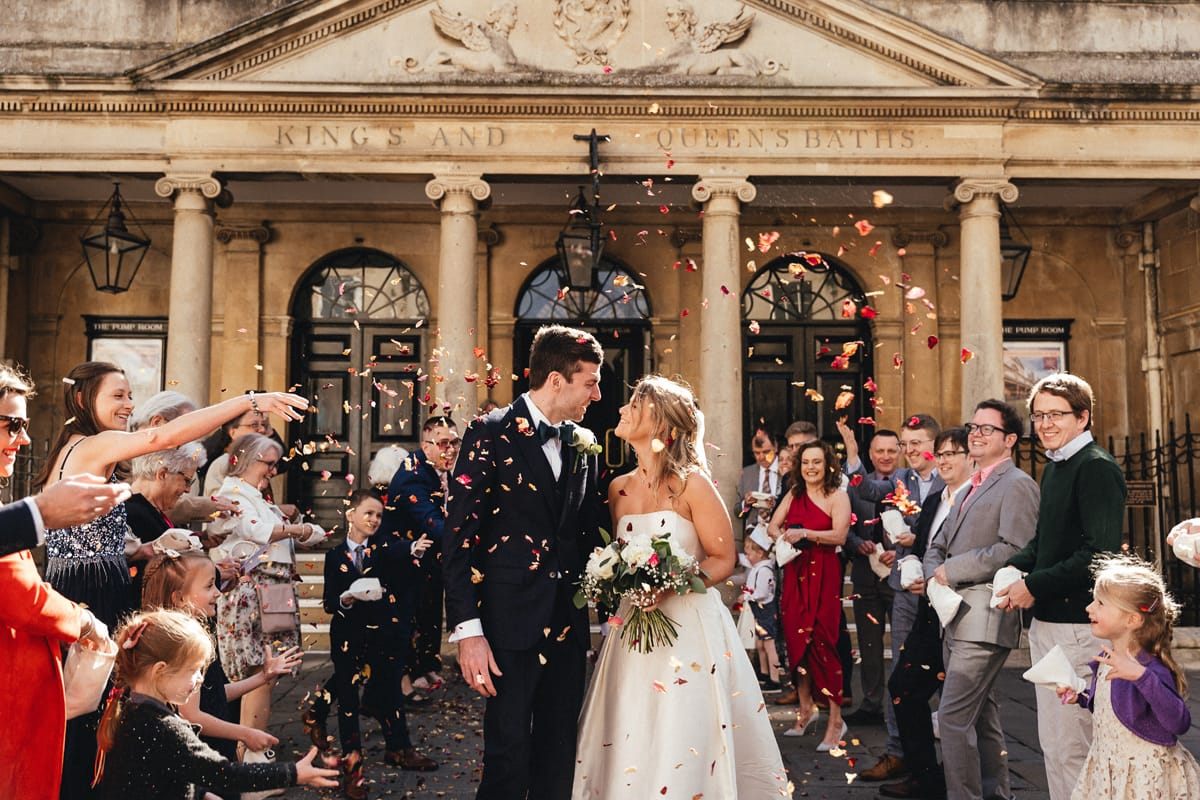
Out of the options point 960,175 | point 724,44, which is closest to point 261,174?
point 724,44

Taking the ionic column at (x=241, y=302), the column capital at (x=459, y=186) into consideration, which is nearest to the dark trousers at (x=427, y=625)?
the column capital at (x=459, y=186)

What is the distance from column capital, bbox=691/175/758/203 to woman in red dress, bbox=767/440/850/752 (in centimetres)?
628

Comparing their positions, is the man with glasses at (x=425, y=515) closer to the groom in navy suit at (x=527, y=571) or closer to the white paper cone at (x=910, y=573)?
the groom in navy suit at (x=527, y=571)

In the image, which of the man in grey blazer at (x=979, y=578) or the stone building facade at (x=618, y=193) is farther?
the stone building facade at (x=618, y=193)

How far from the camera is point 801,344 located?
1689 centimetres

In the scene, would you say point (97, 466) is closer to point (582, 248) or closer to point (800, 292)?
point (582, 248)

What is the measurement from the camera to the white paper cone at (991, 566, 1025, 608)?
16.1ft

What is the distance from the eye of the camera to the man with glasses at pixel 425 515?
7.39 meters

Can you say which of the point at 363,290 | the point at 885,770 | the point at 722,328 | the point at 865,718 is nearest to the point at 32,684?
the point at 885,770

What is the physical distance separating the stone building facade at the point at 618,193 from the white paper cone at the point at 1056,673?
7.19m

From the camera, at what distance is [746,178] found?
13.6 m

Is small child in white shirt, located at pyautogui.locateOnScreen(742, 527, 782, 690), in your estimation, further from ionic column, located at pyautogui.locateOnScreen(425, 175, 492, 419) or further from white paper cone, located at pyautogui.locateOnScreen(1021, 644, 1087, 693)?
ionic column, located at pyautogui.locateOnScreen(425, 175, 492, 419)

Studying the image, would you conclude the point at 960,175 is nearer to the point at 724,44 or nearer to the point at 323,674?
the point at 724,44

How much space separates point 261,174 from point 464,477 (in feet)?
34.3
